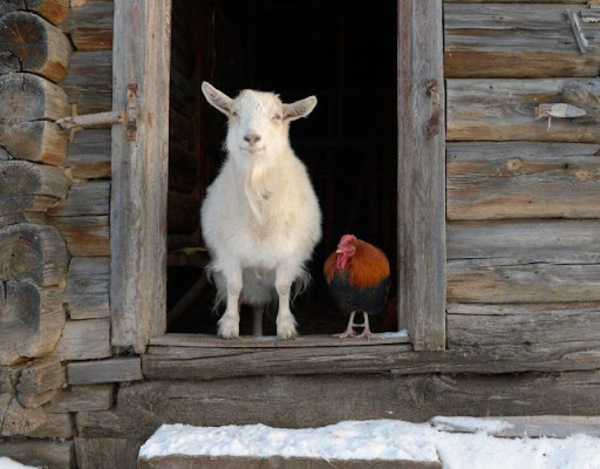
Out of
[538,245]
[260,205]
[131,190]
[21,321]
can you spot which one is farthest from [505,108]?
[21,321]

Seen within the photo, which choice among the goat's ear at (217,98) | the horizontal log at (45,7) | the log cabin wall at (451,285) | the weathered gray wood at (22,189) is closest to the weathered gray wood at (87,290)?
the log cabin wall at (451,285)

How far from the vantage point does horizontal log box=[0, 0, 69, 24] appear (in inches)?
129

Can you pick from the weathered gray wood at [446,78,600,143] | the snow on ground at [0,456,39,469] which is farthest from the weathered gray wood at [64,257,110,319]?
the weathered gray wood at [446,78,600,143]

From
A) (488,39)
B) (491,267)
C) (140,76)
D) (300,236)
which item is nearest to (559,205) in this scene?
(491,267)

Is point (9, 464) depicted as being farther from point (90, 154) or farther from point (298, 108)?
point (298, 108)

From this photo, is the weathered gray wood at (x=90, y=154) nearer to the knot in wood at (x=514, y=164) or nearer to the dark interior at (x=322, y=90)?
the dark interior at (x=322, y=90)

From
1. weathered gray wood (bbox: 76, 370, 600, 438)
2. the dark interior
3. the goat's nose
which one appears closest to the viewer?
the goat's nose

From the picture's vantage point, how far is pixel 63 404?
3.56 metres

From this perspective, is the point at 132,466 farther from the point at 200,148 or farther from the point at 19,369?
the point at 200,148

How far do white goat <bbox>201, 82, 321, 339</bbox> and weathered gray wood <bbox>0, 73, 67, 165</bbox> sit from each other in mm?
1045

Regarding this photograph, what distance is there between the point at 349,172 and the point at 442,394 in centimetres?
614

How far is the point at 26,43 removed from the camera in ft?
10.8

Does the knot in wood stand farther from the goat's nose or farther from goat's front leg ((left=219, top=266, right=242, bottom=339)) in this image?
goat's front leg ((left=219, top=266, right=242, bottom=339))

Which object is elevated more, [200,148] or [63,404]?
[200,148]
